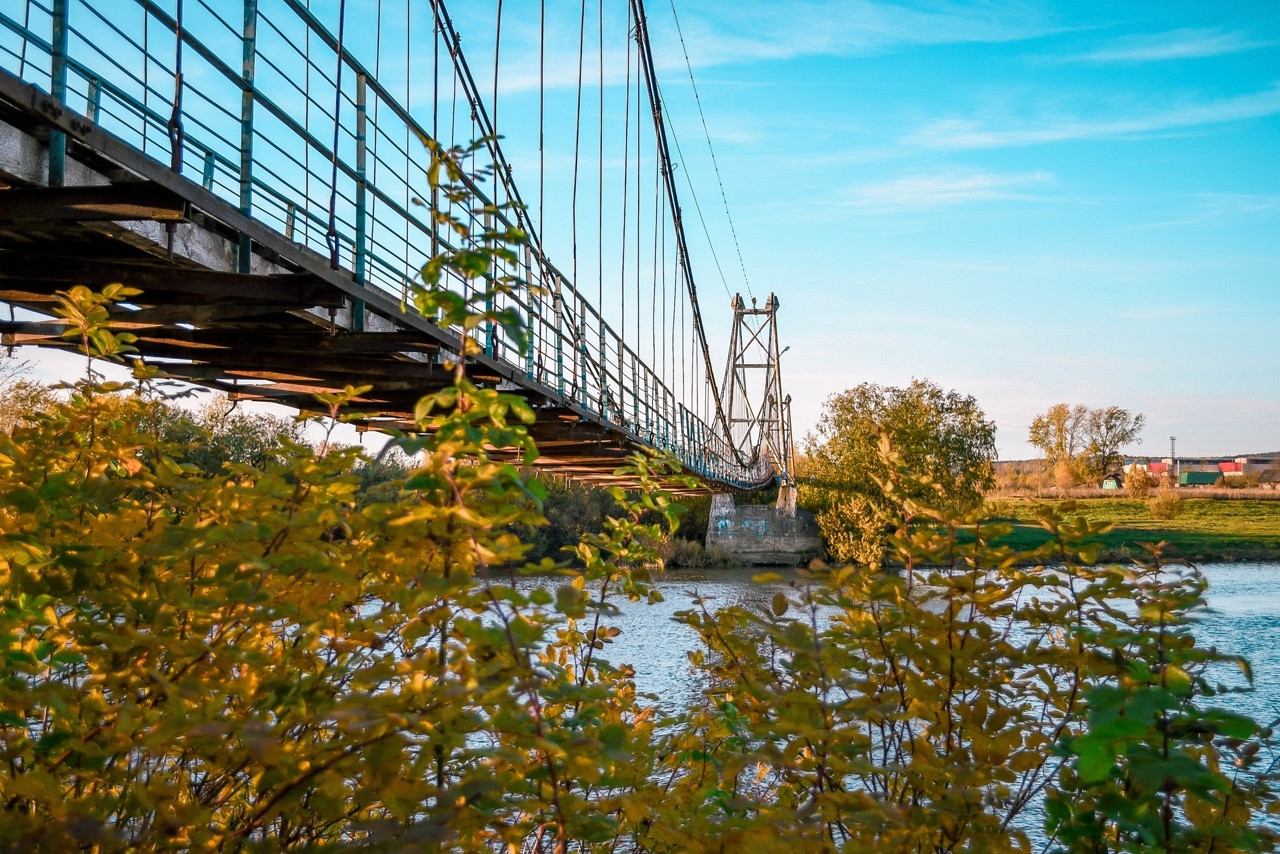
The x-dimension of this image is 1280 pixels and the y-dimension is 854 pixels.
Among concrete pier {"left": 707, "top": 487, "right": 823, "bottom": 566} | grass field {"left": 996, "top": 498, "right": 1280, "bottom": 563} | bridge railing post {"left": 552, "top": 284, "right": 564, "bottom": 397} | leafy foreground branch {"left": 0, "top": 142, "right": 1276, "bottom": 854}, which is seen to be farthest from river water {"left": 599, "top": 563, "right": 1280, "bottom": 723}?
grass field {"left": 996, "top": 498, "right": 1280, "bottom": 563}

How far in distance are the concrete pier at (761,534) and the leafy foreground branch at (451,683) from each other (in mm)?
29591

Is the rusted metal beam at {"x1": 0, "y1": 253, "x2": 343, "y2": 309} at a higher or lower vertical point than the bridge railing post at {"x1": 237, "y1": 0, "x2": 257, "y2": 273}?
lower

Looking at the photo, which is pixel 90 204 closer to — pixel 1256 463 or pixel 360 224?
pixel 360 224

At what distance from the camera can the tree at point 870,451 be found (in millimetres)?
31859

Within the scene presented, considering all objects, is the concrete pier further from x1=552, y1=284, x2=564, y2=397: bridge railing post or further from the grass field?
x1=552, y1=284, x2=564, y2=397: bridge railing post

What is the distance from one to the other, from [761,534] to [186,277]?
28850 mm

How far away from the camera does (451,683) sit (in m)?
1.11

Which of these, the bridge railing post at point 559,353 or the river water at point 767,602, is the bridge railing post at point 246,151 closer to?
the river water at point 767,602

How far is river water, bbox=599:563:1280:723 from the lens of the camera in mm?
9898

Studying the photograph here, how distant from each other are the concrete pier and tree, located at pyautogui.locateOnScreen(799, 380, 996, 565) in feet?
3.40

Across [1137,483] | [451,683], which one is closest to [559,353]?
[451,683]

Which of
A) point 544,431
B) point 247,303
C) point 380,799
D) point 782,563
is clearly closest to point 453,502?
point 380,799

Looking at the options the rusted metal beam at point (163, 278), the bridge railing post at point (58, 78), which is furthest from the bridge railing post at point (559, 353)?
the bridge railing post at point (58, 78)

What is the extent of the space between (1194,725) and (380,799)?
898mm
